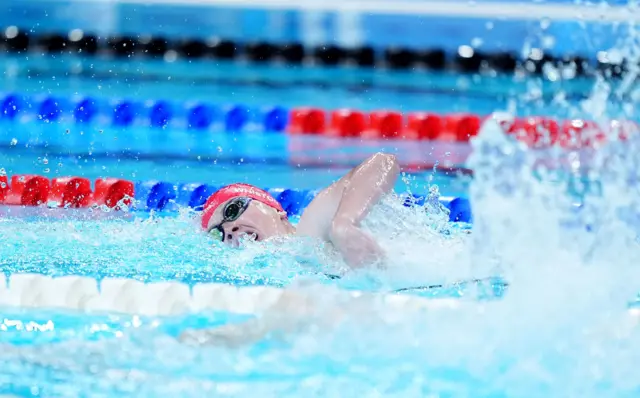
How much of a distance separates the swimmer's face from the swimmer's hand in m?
0.32

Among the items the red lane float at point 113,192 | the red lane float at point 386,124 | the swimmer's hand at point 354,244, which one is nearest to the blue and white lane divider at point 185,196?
the red lane float at point 113,192

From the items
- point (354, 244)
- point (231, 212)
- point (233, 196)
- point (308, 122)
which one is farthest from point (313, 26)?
point (354, 244)

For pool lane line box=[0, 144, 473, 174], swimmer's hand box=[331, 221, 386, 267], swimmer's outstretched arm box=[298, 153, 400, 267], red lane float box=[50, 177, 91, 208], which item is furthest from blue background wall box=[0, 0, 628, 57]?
swimmer's hand box=[331, 221, 386, 267]

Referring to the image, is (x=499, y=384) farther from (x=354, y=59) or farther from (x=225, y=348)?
(x=354, y=59)

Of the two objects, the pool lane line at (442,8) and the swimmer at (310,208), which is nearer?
the swimmer at (310,208)

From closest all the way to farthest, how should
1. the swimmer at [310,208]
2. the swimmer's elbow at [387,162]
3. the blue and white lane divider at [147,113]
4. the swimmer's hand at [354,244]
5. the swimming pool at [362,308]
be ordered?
the swimming pool at [362,308] < the swimmer's hand at [354,244] < the swimmer at [310,208] < the swimmer's elbow at [387,162] < the blue and white lane divider at [147,113]

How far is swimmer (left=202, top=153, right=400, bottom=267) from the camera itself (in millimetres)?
2867

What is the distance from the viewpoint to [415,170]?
4.95m

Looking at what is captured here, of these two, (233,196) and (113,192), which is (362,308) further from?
(113,192)

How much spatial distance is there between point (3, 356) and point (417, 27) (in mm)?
7605

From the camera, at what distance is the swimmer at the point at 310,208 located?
2867 mm

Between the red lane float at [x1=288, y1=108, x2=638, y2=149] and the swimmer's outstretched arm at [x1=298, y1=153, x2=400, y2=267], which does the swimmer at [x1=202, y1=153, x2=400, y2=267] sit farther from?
the red lane float at [x1=288, y1=108, x2=638, y2=149]

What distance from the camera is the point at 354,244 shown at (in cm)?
273

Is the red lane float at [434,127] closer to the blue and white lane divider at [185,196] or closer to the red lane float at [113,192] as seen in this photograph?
the blue and white lane divider at [185,196]
